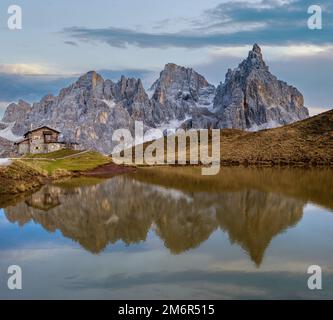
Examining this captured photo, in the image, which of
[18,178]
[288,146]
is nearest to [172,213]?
[18,178]

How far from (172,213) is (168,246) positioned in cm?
1093

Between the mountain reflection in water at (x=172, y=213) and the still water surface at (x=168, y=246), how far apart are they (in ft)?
0.27

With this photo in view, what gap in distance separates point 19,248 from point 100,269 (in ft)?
23.2

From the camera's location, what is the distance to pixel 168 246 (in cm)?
2622

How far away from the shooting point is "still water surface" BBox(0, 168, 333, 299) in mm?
18677

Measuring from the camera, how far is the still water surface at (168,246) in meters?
18.7

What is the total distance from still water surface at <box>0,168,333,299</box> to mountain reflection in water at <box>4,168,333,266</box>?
0.08 meters

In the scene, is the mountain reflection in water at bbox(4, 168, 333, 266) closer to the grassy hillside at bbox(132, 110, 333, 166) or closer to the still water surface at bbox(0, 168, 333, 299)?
the still water surface at bbox(0, 168, 333, 299)
